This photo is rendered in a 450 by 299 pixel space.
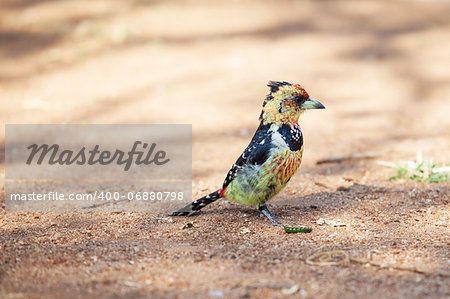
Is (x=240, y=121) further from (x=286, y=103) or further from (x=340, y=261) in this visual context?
(x=340, y=261)

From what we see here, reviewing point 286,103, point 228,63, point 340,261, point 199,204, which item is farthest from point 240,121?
point 340,261

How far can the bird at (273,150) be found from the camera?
4.38 meters

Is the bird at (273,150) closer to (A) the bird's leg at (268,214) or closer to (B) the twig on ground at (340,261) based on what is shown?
(A) the bird's leg at (268,214)

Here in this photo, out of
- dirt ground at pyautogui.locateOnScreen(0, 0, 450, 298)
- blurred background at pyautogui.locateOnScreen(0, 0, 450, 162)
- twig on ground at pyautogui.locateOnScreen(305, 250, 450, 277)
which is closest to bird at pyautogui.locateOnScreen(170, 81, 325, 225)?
dirt ground at pyautogui.locateOnScreen(0, 0, 450, 298)

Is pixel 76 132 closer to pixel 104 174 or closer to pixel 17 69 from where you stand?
pixel 104 174

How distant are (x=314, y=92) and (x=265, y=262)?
6036 mm

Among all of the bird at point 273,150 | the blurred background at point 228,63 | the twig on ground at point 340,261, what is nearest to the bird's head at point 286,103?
the bird at point 273,150

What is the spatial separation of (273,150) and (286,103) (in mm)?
419

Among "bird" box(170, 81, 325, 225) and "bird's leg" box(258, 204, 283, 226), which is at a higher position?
"bird" box(170, 81, 325, 225)

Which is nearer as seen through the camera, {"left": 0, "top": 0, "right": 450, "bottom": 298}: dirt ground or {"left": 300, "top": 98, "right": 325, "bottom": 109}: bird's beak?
{"left": 0, "top": 0, "right": 450, "bottom": 298}: dirt ground

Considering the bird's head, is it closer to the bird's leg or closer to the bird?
the bird

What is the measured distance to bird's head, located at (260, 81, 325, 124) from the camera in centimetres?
443

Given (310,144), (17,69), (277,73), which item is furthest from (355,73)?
(17,69)

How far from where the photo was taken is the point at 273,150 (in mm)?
4367
